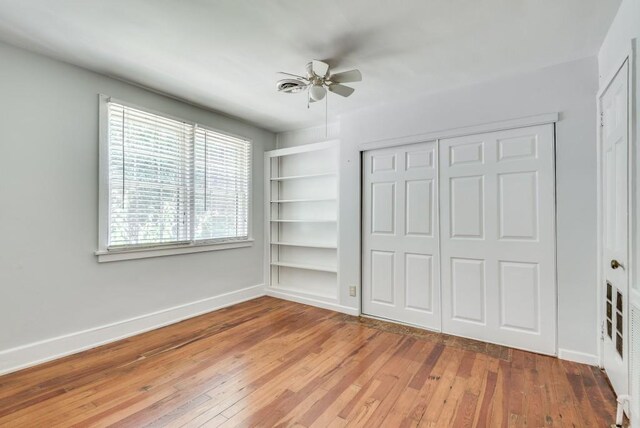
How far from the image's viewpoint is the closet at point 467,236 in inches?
108

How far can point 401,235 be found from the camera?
3518 mm

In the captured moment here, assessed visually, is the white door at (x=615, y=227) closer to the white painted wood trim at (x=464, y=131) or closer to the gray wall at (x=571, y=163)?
the gray wall at (x=571, y=163)

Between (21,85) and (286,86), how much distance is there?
218cm

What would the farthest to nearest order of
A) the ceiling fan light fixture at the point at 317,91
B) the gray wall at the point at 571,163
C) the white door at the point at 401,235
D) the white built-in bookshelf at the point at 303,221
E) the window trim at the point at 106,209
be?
the white built-in bookshelf at the point at 303,221 → the white door at the point at 401,235 → the window trim at the point at 106,209 → the ceiling fan light fixture at the point at 317,91 → the gray wall at the point at 571,163

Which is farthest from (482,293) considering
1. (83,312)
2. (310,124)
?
(83,312)

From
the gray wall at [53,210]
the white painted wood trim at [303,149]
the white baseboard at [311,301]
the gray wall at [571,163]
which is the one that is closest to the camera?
the gray wall at [53,210]

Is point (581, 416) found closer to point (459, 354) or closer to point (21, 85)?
point (459, 354)

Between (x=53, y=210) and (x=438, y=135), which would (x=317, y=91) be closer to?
(x=438, y=135)

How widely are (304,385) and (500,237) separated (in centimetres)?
226

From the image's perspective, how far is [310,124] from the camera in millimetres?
4535

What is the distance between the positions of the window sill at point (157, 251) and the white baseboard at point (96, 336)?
2.12ft

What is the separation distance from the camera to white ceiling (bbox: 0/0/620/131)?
6.42ft

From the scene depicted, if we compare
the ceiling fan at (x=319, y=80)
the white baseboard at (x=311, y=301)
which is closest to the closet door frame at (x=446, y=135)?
the white baseboard at (x=311, y=301)

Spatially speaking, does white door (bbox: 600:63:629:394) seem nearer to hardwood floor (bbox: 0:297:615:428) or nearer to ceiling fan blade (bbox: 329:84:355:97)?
hardwood floor (bbox: 0:297:615:428)
